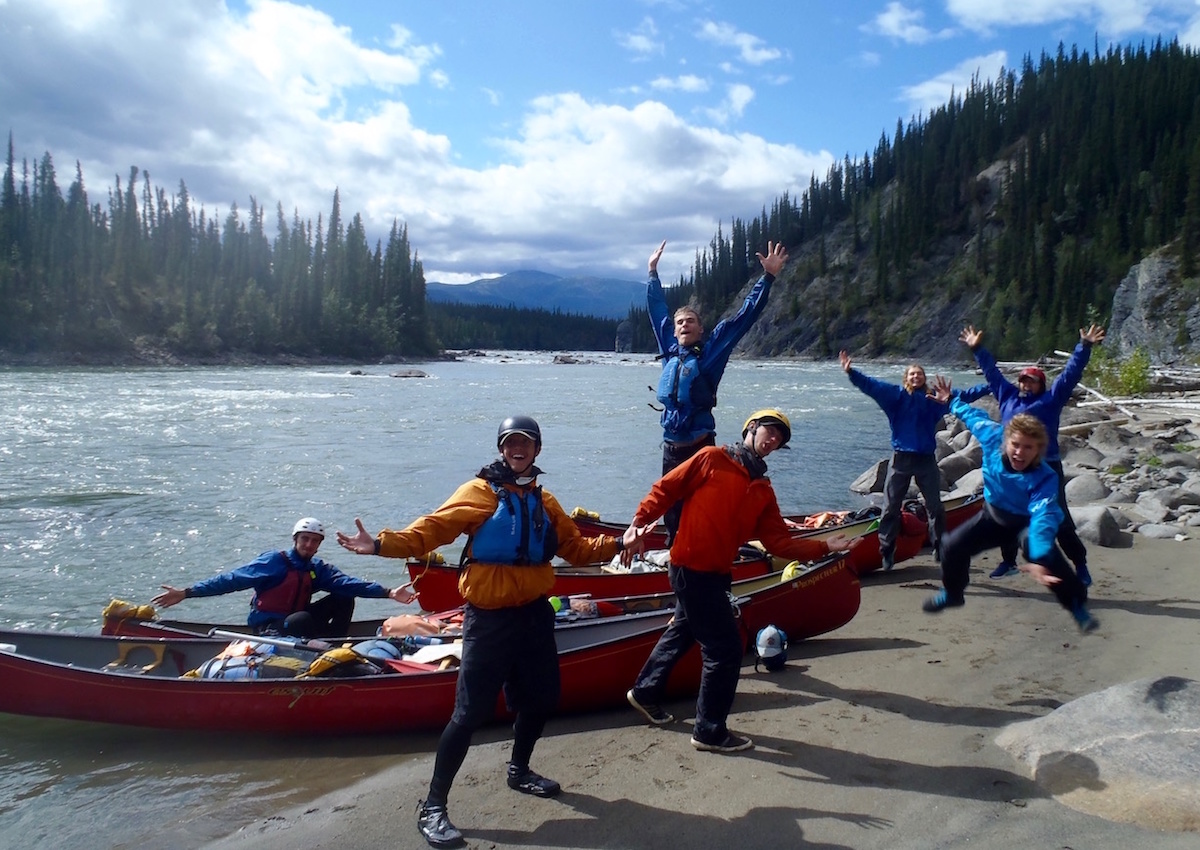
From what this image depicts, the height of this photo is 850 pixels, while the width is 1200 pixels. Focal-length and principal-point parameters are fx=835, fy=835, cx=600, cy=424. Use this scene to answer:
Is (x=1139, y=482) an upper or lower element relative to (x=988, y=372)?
lower

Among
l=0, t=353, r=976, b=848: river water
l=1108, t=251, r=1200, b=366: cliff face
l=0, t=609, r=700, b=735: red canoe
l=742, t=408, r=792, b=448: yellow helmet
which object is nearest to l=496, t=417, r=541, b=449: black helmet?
l=742, t=408, r=792, b=448: yellow helmet

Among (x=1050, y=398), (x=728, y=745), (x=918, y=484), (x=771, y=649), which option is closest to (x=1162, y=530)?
(x=918, y=484)

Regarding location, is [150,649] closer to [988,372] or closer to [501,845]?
[501,845]

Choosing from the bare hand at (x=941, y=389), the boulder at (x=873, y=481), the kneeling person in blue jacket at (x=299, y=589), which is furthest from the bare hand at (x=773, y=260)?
the boulder at (x=873, y=481)

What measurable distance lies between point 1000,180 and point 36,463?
105266 mm

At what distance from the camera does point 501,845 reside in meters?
4.24

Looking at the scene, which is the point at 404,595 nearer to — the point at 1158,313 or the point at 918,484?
the point at 918,484

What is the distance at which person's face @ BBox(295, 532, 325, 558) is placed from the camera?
7.45 metres

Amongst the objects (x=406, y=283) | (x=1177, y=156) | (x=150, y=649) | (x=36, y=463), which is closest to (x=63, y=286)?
(x=406, y=283)

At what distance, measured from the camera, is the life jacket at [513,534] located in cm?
417

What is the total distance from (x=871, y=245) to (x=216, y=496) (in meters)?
109

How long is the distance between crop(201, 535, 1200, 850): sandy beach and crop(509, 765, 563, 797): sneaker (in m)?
0.06

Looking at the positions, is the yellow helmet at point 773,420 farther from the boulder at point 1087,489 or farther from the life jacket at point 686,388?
the boulder at point 1087,489

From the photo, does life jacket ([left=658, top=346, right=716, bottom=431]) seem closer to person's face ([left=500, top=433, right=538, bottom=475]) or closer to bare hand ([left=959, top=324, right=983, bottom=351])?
person's face ([left=500, top=433, right=538, bottom=475])
